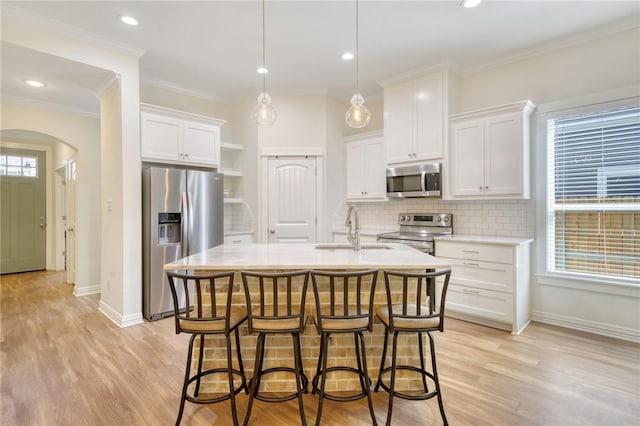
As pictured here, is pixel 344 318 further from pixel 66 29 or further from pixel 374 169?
pixel 66 29

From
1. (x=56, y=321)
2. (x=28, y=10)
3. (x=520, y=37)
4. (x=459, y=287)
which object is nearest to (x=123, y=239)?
(x=56, y=321)

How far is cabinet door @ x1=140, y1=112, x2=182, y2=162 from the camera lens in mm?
3709

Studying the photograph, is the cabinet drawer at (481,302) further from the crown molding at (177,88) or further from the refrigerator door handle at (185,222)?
the crown molding at (177,88)

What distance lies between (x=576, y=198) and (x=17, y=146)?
9.44 metres

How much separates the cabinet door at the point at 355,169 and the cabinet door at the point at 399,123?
564 millimetres

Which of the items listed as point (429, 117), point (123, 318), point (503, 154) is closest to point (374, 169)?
point (429, 117)

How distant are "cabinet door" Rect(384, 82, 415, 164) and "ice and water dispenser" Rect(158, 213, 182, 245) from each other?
280 cm

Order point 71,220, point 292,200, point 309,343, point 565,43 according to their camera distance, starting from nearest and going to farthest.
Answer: point 309,343 → point 565,43 → point 292,200 → point 71,220

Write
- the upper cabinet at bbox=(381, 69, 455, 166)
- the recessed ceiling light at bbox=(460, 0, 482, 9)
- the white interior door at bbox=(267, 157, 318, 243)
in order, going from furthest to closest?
1. the white interior door at bbox=(267, 157, 318, 243)
2. the upper cabinet at bbox=(381, 69, 455, 166)
3. the recessed ceiling light at bbox=(460, 0, 482, 9)

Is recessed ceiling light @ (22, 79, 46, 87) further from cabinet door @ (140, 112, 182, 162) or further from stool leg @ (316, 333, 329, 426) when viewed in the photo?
stool leg @ (316, 333, 329, 426)

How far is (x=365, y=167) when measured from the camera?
15.8 ft

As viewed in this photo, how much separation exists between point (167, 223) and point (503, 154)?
3.87m

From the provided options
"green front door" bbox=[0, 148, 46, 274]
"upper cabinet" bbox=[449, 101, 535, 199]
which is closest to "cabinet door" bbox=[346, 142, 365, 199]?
"upper cabinet" bbox=[449, 101, 535, 199]

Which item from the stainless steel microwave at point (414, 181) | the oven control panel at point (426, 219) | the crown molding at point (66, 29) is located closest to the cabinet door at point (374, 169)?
the stainless steel microwave at point (414, 181)
